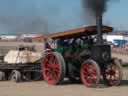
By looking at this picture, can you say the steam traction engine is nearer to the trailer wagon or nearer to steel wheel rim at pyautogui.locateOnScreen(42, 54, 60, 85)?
steel wheel rim at pyautogui.locateOnScreen(42, 54, 60, 85)

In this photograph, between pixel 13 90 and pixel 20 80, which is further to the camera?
pixel 20 80

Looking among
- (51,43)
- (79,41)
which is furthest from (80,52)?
(51,43)

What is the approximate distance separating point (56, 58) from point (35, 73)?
247 centimetres

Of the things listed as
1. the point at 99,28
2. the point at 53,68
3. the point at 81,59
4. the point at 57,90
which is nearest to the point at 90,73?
the point at 81,59

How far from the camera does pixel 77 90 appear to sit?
44.9ft

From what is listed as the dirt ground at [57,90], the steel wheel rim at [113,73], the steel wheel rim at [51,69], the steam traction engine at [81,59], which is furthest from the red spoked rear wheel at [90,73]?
the steel wheel rim at [51,69]

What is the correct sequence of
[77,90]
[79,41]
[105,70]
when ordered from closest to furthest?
[77,90] < [105,70] < [79,41]

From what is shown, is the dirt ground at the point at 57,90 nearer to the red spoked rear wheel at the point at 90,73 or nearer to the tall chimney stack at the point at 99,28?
the red spoked rear wheel at the point at 90,73

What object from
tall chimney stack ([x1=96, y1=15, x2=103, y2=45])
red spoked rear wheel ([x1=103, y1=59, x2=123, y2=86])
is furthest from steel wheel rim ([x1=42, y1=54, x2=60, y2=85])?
tall chimney stack ([x1=96, y1=15, x2=103, y2=45])

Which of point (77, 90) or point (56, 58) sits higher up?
point (56, 58)

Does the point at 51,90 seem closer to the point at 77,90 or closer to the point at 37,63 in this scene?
the point at 77,90

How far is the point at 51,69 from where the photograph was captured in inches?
623

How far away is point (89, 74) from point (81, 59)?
86 cm

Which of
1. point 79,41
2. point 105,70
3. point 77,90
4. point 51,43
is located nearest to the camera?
point 77,90
